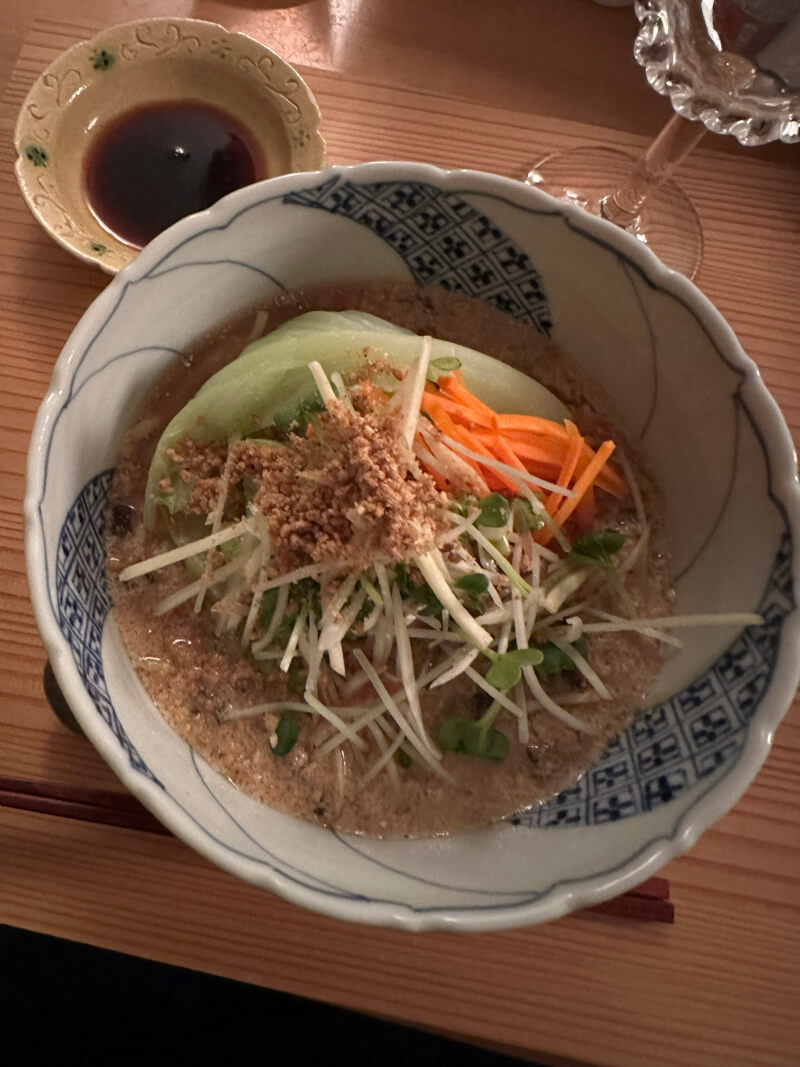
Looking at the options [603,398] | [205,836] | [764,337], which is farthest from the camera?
[764,337]

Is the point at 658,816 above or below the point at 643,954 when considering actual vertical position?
above

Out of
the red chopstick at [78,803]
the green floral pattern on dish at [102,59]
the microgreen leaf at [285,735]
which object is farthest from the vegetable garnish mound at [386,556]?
the green floral pattern on dish at [102,59]

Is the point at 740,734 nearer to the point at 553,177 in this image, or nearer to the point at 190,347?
the point at 190,347

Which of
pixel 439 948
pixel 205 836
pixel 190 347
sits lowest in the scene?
pixel 439 948

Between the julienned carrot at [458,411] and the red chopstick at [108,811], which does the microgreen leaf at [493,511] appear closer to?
the julienned carrot at [458,411]

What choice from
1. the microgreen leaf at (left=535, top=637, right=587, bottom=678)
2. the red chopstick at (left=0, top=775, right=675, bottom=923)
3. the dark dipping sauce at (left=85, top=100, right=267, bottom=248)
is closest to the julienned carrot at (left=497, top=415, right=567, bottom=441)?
the microgreen leaf at (left=535, top=637, right=587, bottom=678)

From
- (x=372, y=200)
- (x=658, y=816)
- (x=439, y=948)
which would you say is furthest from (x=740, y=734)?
(x=372, y=200)
